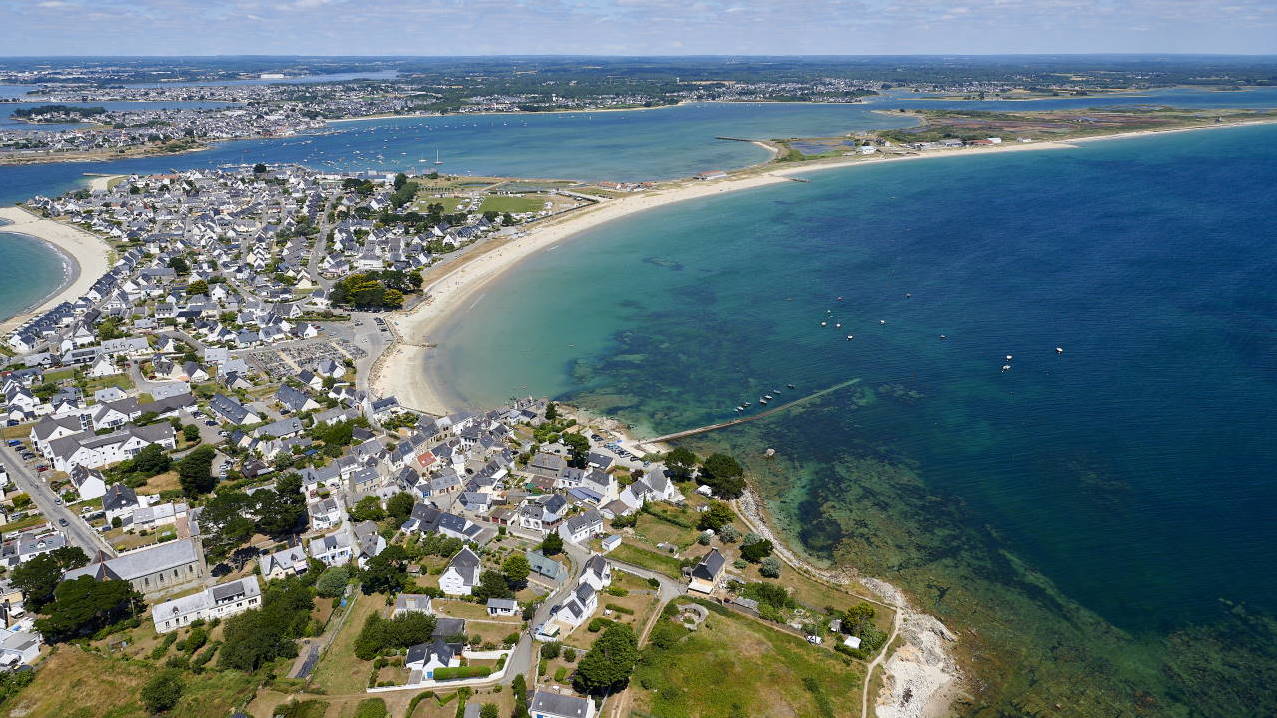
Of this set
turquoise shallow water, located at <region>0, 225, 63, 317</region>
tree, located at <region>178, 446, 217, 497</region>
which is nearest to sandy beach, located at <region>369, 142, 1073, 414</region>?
tree, located at <region>178, 446, 217, 497</region>

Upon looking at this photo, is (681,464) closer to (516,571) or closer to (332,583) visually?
(516,571)

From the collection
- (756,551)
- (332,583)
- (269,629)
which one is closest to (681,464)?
(756,551)

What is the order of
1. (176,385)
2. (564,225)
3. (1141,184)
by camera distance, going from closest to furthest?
(176,385) → (564,225) → (1141,184)

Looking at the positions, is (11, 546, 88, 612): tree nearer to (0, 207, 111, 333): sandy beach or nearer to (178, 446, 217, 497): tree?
(178, 446, 217, 497): tree

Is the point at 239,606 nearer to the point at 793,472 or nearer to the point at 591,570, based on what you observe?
the point at 591,570

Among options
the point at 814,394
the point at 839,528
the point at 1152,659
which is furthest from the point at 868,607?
the point at 814,394

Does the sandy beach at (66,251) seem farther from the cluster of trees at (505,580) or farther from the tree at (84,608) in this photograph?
the cluster of trees at (505,580)

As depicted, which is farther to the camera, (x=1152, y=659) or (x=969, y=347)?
(x=969, y=347)
